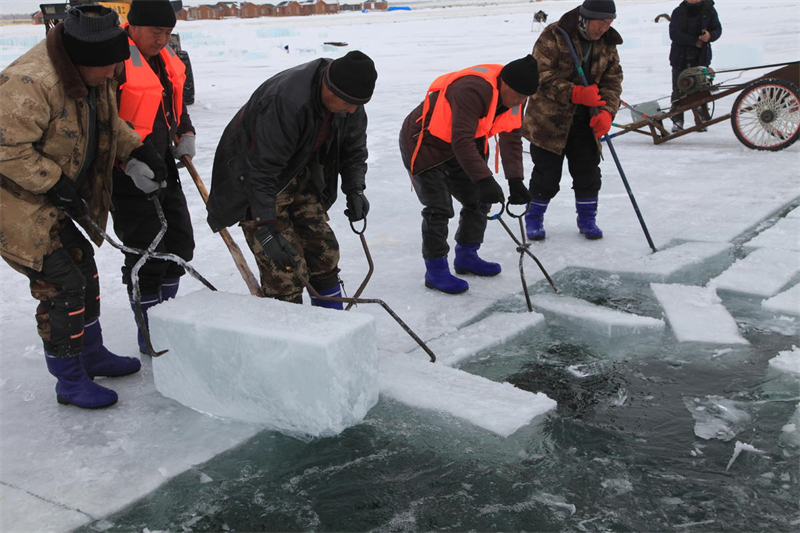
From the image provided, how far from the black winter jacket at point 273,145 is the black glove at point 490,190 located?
81 cm

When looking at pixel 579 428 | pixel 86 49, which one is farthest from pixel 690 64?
pixel 86 49

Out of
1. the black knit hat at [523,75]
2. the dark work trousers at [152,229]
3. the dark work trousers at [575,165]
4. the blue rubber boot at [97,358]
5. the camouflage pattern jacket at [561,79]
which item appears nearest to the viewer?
the blue rubber boot at [97,358]

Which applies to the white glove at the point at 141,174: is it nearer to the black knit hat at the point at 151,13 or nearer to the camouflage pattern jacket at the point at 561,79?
the black knit hat at the point at 151,13

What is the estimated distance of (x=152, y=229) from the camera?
336cm

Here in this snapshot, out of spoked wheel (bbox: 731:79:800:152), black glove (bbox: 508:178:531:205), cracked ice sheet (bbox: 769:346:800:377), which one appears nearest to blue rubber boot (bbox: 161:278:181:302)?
black glove (bbox: 508:178:531:205)

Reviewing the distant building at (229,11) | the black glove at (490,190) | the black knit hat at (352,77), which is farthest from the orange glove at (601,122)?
the distant building at (229,11)

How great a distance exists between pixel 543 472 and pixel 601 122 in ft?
9.73

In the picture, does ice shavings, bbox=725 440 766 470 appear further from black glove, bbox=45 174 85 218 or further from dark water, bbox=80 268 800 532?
black glove, bbox=45 174 85 218

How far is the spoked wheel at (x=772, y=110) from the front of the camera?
741 centimetres

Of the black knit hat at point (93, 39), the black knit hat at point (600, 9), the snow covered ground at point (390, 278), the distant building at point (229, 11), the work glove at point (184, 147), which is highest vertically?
the distant building at point (229, 11)

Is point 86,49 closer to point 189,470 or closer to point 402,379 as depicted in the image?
point 189,470

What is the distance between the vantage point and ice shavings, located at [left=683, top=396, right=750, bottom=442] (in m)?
2.68

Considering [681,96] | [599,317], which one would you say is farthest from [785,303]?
[681,96]

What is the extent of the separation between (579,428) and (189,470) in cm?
144
